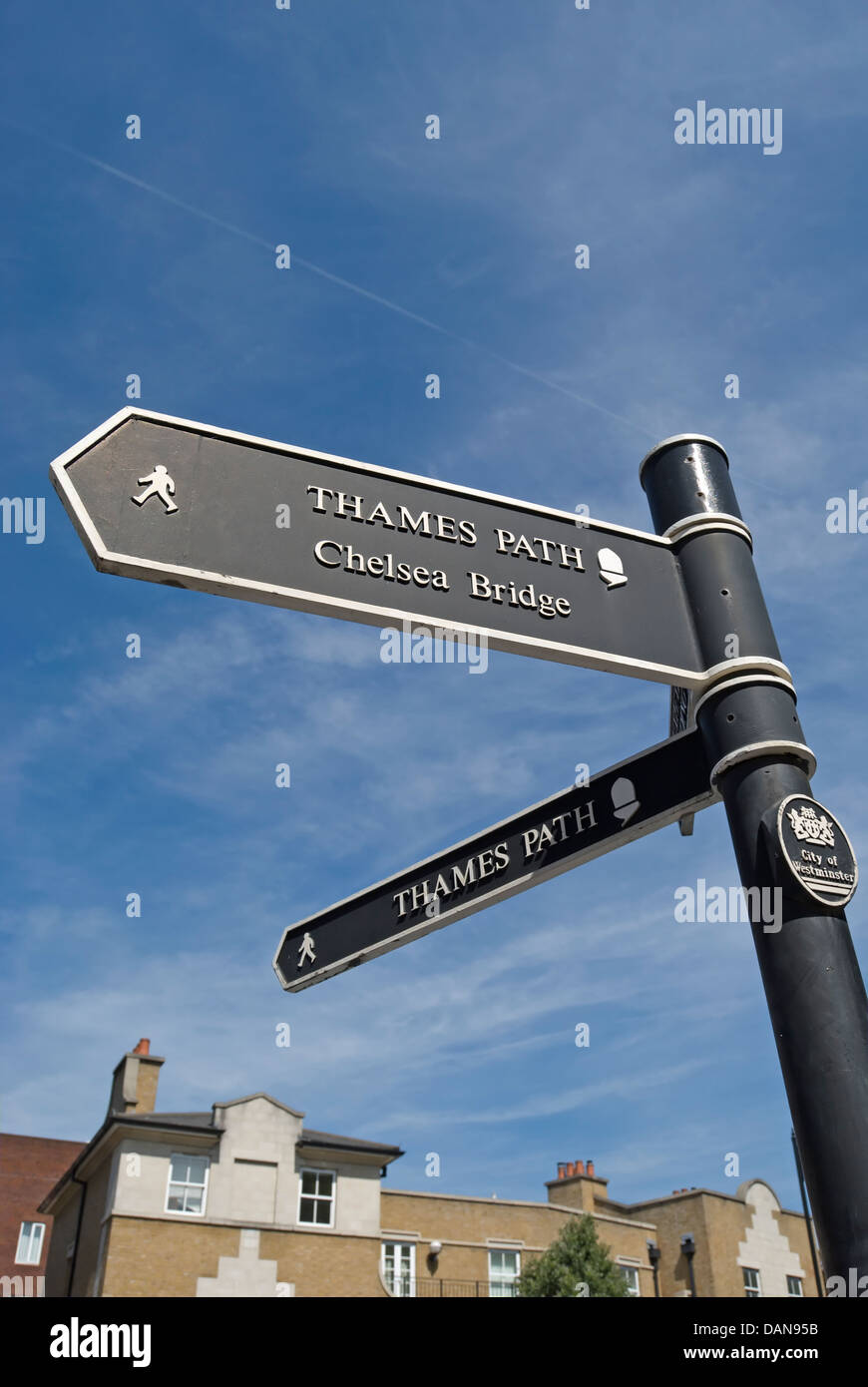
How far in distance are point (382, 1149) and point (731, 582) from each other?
28144mm

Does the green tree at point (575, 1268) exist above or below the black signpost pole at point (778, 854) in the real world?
above

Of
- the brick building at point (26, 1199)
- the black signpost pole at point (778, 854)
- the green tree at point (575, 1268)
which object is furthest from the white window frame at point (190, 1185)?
the black signpost pole at point (778, 854)

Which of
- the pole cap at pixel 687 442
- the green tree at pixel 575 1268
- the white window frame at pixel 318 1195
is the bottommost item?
the pole cap at pixel 687 442

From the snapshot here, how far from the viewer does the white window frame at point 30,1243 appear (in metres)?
43.2

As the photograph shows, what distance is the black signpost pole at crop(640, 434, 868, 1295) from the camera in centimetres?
254

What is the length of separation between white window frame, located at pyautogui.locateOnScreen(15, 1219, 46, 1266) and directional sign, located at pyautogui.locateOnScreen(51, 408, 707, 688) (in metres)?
48.7

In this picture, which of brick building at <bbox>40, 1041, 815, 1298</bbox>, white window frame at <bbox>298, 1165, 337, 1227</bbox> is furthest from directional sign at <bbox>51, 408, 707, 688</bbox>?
white window frame at <bbox>298, 1165, 337, 1227</bbox>

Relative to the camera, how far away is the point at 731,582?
11.7 ft

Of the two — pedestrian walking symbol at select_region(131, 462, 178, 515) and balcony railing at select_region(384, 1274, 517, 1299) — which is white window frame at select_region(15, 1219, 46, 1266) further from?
pedestrian walking symbol at select_region(131, 462, 178, 515)

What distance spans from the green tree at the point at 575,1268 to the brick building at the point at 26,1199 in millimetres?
20911

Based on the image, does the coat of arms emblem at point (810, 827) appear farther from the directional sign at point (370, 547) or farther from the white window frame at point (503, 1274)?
the white window frame at point (503, 1274)

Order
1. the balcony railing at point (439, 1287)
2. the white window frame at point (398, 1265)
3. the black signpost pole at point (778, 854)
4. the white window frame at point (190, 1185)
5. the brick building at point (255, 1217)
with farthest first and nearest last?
the balcony railing at point (439, 1287) → the white window frame at point (398, 1265) → the white window frame at point (190, 1185) → the brick building at point (255, 1217) → the black signpost pole at point (778, 854)

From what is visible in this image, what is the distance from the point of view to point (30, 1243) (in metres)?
43.9
